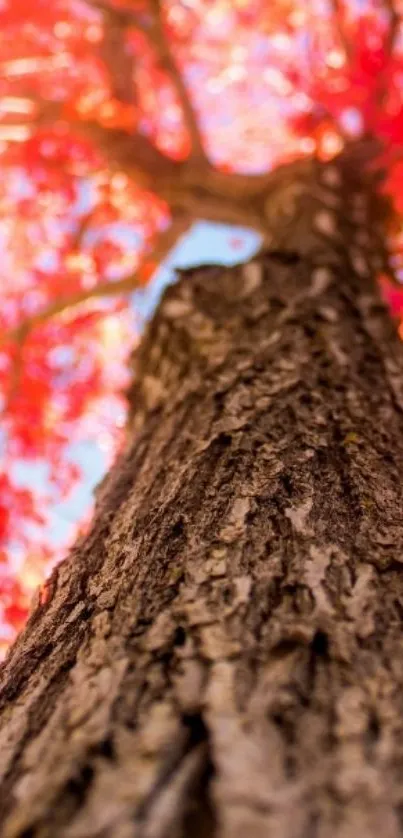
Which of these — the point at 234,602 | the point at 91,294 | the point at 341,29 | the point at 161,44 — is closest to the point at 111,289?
the point at 91,294

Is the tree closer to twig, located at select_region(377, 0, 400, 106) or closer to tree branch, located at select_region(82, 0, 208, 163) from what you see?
tree branch, located at select_region(82, 0, 208, 163)

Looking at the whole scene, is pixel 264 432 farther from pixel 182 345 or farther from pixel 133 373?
pixel 133 373

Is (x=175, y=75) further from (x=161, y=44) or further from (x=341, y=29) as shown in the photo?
(x=341, y=29)

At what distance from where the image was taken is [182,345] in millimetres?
3457

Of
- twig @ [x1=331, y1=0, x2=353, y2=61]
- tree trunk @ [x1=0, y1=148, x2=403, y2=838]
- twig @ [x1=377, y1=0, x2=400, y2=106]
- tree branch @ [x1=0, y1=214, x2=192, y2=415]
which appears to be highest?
twig @ [x1=331, y1=0, x2=353, y2=61]

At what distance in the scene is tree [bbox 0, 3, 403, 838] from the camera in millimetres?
1057

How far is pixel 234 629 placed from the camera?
4.68 ft

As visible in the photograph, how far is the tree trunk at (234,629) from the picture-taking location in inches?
41.1

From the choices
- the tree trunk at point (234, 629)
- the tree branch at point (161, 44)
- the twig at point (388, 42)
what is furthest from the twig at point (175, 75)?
the tree trunk at point (234, 629)

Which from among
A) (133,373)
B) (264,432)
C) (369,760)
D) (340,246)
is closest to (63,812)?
(369,760)

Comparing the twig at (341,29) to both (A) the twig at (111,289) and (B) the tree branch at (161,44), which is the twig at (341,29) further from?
(A) the twig at (111,289)

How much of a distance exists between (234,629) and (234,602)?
9cm

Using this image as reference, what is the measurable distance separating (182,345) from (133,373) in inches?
19.1

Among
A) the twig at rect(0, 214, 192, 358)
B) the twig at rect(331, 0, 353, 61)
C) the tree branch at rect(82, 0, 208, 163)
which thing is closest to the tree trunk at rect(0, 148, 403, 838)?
the twig at rect(0, 214, 192, 358)
